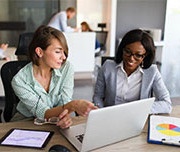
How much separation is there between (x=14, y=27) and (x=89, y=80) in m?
2.83

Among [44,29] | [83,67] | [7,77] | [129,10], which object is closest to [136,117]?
[44,29]

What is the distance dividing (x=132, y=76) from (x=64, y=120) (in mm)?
692

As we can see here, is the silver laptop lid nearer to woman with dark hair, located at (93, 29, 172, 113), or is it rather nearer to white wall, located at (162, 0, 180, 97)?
woman with dark hair, located at (93, 29, 172, 113)

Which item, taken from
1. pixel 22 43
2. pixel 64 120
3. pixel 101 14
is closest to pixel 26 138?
pixel 64 120

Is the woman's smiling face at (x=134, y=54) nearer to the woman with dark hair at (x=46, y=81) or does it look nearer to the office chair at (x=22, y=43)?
the woman with dark hair at (x=46, y=81)

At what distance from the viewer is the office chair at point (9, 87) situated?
72.7 inches

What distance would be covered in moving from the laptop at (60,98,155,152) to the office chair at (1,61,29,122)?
727mm

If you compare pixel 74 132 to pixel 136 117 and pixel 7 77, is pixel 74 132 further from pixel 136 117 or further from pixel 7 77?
pixel 7 77

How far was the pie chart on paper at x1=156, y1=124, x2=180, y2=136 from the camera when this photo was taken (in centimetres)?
129

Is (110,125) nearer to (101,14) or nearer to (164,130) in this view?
(164,130)

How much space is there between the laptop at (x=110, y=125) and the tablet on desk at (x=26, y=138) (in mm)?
106

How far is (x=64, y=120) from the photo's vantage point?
134cm

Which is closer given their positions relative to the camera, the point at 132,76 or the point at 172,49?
the point at 132,76

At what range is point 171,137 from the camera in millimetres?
1254
